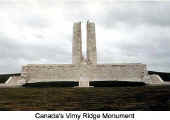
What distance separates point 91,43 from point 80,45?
1.52 meters

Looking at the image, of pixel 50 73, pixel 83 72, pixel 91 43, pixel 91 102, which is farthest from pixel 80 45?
pixel 91 102

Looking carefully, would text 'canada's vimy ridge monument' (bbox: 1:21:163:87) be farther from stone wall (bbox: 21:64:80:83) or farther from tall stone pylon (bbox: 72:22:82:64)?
tall stone pylon (bbox: 72:22:82:64)

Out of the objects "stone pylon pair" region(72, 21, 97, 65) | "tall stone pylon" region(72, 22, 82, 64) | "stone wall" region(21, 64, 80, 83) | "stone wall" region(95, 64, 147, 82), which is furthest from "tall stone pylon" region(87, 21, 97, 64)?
"stone wall" region(21, 64, 80, 83)

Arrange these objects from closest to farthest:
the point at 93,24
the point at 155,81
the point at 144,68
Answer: the point at 155,81
the point at 144,68
the point at 93,24

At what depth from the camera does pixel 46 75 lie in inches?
1252

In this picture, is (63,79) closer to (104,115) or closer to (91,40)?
(91,40)

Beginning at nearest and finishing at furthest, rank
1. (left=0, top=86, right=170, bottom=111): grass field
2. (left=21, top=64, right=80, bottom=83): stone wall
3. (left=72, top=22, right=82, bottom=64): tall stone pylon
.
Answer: (left=0, top=86, right=170, bottom=111): grass field → (left=21, top=64, right=80, bottom=83): stone wall → (left=72, top=22, right=82, bottom=64): tall stone pylon

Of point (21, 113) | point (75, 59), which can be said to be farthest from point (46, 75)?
point (21, 113)

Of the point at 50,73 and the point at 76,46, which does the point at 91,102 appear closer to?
the point at 50,73

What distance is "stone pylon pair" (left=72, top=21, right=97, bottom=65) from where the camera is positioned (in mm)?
33031

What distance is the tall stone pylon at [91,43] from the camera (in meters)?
33.1

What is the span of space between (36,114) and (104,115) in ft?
5.09

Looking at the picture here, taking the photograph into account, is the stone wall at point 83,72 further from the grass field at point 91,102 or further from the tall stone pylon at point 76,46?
the grass field at point 91,102

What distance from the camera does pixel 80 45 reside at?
33.3m
